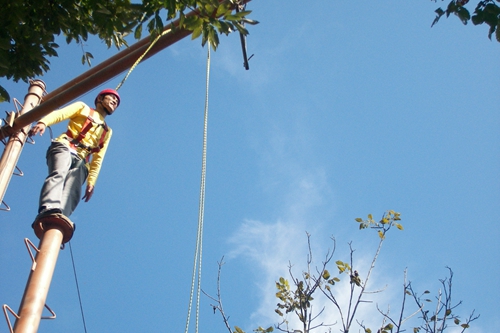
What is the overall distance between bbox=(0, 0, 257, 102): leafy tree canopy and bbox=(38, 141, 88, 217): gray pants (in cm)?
57

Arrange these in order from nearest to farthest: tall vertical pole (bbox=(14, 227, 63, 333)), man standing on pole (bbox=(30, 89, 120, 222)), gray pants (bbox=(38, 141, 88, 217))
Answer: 1. tall vertical pole (bbox=(14, 227, 63, 333))
2. gray pants (bbox=(38, 141, 88, 217))
3. man standing on pole (bbox=(30, 89, 120, 222))

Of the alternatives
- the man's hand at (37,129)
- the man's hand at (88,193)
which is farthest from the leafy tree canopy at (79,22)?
the man's hand at (88,193)

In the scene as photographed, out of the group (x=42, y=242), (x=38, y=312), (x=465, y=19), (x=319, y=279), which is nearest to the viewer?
(x=38, y=312)

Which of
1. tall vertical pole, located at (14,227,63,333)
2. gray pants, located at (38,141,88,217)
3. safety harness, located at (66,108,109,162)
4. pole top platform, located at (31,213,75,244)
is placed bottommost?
tall vertical pole, located at (14,227,63,333)

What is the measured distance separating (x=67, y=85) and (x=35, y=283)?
2.50 metres

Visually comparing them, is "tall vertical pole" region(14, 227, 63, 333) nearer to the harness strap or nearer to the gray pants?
the gray pants

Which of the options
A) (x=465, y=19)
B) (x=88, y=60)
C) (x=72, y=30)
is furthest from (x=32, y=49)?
(x=465, y=19)

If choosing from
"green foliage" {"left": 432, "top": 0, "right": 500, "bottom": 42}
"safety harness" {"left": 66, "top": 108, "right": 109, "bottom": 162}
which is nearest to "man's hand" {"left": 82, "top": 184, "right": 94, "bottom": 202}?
"safety harness" {"left": 66, "top": 108, "right": 109, "bottom": 162}

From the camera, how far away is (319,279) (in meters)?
4.96

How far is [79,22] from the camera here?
13.0ft

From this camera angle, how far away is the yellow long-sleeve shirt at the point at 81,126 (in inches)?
159

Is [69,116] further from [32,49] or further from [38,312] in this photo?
[38,312]

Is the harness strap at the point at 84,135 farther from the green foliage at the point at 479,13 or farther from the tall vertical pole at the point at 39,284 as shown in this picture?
the green foliage at the point at 479,13

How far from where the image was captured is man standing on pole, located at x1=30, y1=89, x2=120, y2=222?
138 inches
